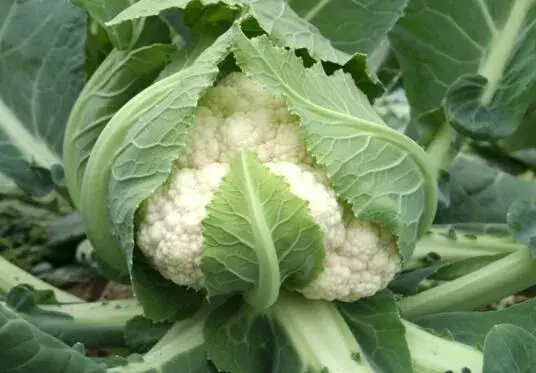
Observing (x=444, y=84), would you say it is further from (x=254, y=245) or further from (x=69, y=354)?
(x=69, y=354)

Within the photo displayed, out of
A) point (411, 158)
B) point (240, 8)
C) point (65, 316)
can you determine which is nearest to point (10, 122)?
point (65, 316)

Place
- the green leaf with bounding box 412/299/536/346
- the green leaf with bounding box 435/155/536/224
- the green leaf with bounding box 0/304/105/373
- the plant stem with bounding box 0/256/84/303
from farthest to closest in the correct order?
the green leaf with bounding box 435/155/536/224
the plant stem with bounding box 0/256/84/303
the green leaf with bounding box 412/299/536/346
the green leaf with bounding box 0/304/105/373

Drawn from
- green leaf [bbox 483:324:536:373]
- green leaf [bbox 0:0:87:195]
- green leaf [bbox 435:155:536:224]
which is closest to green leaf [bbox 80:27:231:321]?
green leaf [bbox 0:0:87:195]

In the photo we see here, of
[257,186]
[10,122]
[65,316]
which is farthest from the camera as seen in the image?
[10,122]

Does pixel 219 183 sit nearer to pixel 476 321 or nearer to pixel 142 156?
pixel 142 156

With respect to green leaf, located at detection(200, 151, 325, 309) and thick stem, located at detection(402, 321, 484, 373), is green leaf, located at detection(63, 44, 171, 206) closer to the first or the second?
green leaf, located at detection(200, 151, 325, 309)
